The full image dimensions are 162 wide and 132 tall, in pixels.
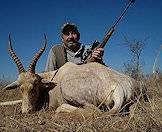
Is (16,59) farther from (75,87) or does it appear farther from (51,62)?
(51,62)

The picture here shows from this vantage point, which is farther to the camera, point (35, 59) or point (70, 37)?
point (70, 37)

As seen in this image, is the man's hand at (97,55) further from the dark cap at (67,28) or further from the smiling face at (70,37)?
the dark cap at (67,28)

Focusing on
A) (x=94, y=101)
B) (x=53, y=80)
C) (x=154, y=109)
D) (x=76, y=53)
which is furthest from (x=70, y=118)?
(x=76, y=53)

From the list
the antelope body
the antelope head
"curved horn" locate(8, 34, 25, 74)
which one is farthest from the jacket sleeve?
"curved horn" locate(8, 34, 25, 74)

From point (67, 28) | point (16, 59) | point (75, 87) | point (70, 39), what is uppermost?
point (67, 28)

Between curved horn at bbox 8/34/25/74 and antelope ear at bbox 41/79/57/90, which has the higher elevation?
curved horn at bbox 8/34/25/74

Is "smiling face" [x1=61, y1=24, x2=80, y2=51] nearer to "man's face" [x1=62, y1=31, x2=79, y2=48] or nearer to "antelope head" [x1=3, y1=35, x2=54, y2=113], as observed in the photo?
"man's face" [x1=62, y1=31, x2=79, y2=48]

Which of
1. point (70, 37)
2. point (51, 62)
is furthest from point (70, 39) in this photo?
point (51, 62)

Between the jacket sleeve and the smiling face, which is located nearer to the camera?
the jacket sleeve

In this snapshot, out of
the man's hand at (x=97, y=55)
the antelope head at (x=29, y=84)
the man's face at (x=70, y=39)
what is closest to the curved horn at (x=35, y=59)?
the antelope head at (x=29, y=84)

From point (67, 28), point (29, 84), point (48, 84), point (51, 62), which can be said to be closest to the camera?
point (29, 84)

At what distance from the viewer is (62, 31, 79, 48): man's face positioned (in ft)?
26.9

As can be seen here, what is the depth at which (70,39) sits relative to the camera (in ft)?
27.1

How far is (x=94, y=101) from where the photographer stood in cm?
515
